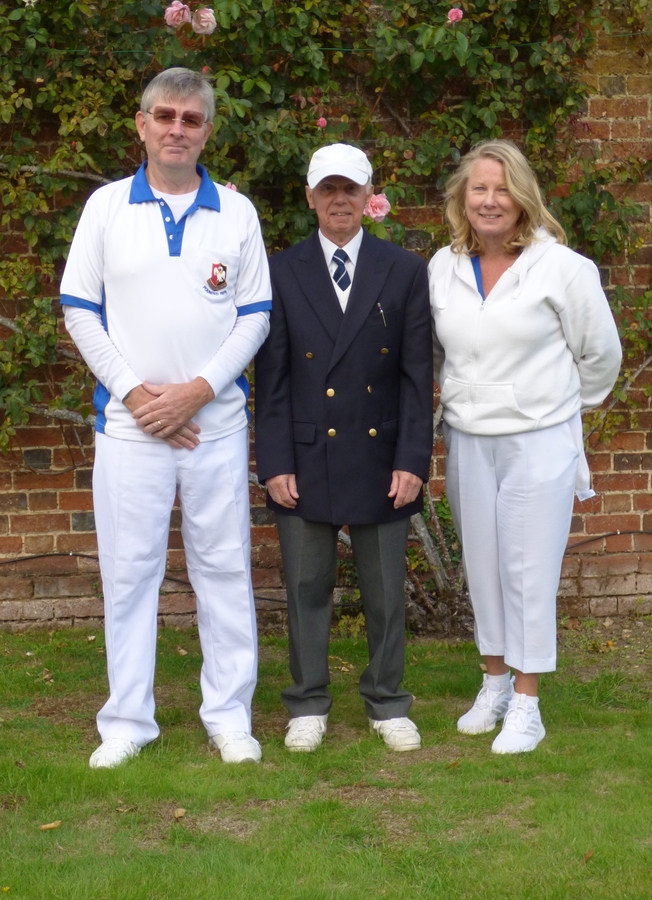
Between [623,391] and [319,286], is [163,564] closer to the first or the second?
[319,286]

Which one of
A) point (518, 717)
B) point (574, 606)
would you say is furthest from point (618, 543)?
point (518, 717)

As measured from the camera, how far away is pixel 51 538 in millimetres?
Answer: 5387

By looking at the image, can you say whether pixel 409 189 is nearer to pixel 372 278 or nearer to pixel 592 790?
pixel 372 278

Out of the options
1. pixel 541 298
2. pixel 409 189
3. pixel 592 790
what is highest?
pixel 409 189

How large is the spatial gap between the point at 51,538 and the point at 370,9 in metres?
2.89

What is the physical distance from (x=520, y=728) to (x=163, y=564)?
1.37 meters

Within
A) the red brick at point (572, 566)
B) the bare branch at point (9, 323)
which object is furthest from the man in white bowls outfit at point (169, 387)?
the red brick at point (572, 566)

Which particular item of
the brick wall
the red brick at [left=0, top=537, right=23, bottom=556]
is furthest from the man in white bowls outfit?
the red brick at [left=0, top=537, right=23, bottom=556]

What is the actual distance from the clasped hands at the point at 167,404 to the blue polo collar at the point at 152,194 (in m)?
0.58

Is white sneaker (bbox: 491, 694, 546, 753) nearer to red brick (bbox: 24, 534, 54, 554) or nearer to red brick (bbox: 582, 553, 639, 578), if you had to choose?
red brick (bbox: 582, 553, 639, 578)

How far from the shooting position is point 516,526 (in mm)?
3877

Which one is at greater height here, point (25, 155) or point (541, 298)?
point (25, 155)

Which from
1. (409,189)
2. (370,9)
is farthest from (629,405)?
(370,9)

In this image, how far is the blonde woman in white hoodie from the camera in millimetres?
3754
